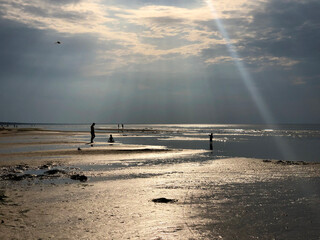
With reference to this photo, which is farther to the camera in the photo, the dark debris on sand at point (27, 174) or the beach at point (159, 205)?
the dark debris on sand at point (27, 174)

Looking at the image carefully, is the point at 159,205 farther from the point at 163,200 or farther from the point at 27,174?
the point at 27,174

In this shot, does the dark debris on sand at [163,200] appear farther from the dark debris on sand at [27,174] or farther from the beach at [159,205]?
the dark debris on sand at [27,174]

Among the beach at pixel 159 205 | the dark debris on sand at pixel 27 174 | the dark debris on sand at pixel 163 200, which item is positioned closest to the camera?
the beach at pixel 159 205

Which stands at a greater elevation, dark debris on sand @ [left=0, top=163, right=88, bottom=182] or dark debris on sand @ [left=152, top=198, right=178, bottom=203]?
dark debris on sand @ [left=0, top=163, right=88, bottom=182]

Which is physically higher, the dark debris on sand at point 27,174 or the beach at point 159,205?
the dark debris on sand at point 27,174

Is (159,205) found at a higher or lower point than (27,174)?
lower

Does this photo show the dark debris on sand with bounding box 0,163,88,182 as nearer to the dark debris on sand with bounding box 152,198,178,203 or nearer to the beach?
the beach

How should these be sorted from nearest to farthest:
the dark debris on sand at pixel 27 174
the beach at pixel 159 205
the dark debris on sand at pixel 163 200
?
1. the beach at pixel 159 205
2. the dark debris on sand at pixel 163 200
3. the dark debris on sand at pixel 27 174

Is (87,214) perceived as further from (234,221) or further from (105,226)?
(234,221)

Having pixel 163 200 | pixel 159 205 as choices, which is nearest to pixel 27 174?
pixel 163 200

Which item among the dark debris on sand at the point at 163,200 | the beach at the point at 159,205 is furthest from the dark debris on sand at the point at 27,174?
the dark debris on sand at the point at 163,200

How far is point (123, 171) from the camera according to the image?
23.1 metres

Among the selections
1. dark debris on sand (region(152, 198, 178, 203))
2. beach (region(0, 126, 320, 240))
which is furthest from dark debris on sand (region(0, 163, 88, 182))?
dark debris on sand (region(152, 198, 178, 203))

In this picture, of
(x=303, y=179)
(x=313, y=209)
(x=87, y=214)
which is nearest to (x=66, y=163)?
(x=87, y=214)
